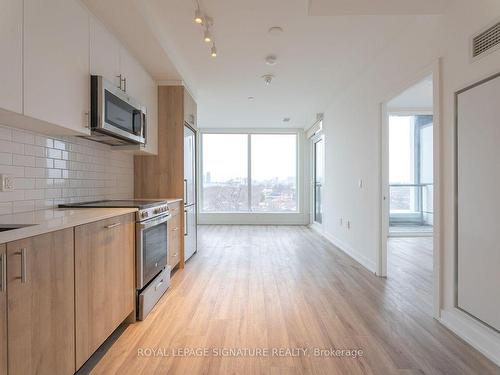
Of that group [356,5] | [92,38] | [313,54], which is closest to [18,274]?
[92,38]

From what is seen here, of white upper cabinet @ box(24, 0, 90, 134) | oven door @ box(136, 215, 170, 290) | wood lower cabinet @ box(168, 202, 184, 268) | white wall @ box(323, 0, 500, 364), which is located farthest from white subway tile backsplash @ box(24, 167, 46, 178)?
white wall @ box(323, 0, 500, 364)

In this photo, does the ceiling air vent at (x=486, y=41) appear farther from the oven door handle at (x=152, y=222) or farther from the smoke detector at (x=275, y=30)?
the oven door handle at (x=152, y=222)

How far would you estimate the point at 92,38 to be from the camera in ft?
7.43

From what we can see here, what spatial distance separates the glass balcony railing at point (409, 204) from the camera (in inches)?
271

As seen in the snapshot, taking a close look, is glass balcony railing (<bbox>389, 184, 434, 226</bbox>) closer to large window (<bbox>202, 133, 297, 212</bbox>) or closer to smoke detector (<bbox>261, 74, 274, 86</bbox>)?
large window (<bbox>202, 133, 297, 212</bbox>)

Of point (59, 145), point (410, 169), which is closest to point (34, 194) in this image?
point (59, 145)

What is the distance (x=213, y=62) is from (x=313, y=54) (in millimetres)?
1207

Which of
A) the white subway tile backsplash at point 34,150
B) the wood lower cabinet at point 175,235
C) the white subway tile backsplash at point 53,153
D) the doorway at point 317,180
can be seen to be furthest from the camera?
the doorway at point 317,180

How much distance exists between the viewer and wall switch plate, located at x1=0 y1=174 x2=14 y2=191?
5.91 feet

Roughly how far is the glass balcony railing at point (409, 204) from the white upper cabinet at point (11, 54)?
7.05 meters

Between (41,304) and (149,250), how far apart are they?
1267 millimetres

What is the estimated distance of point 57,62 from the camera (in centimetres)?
184

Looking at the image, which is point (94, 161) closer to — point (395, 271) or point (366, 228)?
point (366, 228)

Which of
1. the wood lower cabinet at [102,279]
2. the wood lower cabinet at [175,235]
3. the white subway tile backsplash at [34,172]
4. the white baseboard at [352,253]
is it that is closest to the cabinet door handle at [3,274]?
the wood lower cabinet at [102,279]
